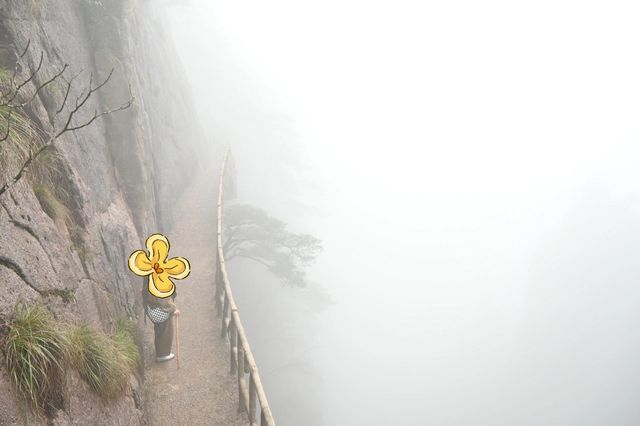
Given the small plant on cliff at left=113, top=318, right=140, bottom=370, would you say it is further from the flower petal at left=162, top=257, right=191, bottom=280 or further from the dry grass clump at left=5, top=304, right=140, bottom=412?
the flower petal at left=162, top=257, right=191, bottom=280

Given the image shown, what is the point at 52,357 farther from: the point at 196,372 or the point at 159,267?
the point at 196,372

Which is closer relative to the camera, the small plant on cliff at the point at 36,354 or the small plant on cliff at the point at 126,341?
the small plant on cliff at the point at 36,354

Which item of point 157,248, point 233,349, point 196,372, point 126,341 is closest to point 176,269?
point 157,248

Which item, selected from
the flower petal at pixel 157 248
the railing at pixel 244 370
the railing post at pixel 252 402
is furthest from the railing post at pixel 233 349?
the flower petal at pixel 157 248

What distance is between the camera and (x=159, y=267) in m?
5.71

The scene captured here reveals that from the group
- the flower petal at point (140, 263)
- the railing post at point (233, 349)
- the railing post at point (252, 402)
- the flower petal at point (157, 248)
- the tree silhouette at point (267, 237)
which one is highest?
the tree silhouette at point (267, 237)

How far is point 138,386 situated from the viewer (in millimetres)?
5977

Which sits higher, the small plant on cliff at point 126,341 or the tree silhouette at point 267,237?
the tree silhouette at point 267,237

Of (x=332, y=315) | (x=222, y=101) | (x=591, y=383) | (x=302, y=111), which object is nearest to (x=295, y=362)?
(x=222, y=101)

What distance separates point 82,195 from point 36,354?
3.76 m

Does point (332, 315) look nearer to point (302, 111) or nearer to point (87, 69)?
point (302, 111)

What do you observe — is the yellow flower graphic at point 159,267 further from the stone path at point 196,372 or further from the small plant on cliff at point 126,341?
the stone path at point 196,372

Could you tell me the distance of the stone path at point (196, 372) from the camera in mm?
6527

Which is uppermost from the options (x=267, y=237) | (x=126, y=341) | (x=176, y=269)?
(x=267, y=237)
